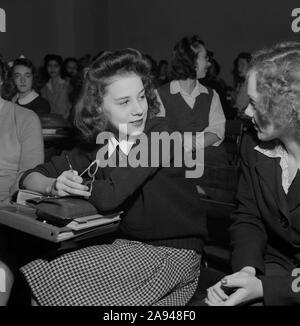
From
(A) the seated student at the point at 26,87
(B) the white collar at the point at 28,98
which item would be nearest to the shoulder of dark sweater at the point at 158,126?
(A) the seated student at the point at 26,87

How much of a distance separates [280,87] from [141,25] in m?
9.34

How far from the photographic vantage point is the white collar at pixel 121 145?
5.73 ft

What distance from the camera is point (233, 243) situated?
5.74 ft

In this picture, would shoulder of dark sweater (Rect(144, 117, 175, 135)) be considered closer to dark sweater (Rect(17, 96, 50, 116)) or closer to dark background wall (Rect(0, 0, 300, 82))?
dark sweater (Rect(17, 96, 50, 116))

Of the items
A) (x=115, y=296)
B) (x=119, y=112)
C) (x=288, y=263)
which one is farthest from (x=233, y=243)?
(x=119, y=112)

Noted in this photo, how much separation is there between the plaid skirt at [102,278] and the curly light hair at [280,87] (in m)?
0.64

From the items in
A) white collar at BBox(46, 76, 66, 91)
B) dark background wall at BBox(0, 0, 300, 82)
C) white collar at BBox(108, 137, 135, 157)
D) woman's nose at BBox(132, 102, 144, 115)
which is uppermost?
dark background wall at BBox(0, 0, 300, 82)

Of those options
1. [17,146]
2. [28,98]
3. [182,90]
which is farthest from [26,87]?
[17,146]

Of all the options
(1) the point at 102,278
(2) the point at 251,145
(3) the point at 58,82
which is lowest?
(1) the point at 102,278

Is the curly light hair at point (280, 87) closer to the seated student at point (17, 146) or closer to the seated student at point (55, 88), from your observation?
the seated student at point (17, 146)

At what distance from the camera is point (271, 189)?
1.70 metres

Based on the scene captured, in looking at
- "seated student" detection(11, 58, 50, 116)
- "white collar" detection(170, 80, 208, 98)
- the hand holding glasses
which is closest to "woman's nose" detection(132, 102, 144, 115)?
the hand holding glasses

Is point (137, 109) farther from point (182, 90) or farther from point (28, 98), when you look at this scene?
point (28, 98)

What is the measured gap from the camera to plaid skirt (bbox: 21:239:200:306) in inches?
59.9
